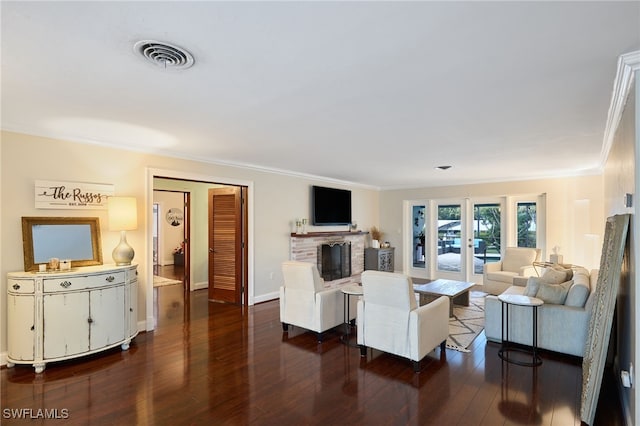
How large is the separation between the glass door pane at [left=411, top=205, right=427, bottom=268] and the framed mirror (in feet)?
23.1

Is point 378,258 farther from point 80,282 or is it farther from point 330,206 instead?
point 80,282

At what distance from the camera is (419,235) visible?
8.73m

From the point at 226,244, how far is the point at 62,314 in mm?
2879

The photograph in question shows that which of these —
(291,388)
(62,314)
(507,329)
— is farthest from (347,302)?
(62,314)

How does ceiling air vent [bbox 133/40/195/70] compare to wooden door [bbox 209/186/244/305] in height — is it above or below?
above

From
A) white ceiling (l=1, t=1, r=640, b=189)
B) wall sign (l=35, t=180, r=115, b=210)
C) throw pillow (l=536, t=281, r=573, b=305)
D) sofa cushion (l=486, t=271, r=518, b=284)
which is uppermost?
white ceiling (l=1, t=1, r=640, b=189)

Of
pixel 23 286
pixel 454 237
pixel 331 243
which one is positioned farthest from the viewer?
pixel 454 237

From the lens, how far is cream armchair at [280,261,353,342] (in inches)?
163

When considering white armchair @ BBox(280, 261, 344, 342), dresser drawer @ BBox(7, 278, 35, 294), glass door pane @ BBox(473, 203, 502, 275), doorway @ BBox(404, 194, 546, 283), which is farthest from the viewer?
glass door pane @ BBox(473, 203, 502, 275)

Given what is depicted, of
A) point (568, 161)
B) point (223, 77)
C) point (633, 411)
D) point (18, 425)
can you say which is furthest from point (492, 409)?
point (568, 161)

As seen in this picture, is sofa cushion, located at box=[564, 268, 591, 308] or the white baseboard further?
the white baseboard

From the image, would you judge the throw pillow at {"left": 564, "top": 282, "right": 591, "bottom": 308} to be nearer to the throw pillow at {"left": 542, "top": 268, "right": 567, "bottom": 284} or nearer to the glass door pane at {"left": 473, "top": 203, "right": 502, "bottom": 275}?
the throw pillow at {"left": 542, "top": 268, "right": 567, "bottom": 284}

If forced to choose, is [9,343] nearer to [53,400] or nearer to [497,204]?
[53,400]

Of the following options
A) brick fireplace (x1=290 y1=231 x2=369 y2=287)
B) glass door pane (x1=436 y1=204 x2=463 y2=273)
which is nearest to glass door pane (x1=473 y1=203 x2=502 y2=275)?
glass door pane (x1=436 y1=204 x2=463 y2=273)
